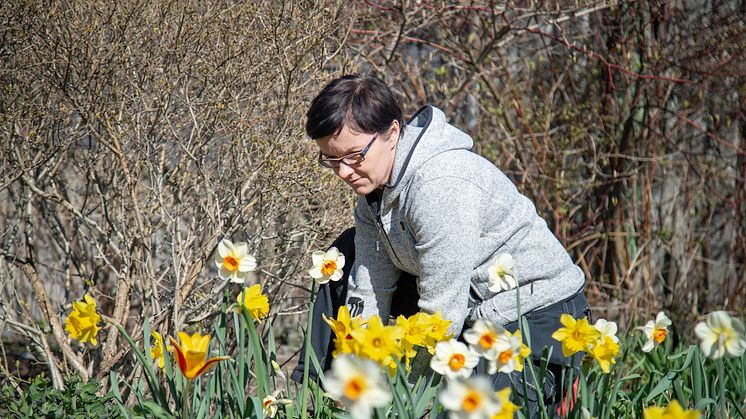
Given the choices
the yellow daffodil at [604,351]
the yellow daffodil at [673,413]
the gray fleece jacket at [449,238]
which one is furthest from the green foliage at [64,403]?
the yellow daffodil at [673,413]

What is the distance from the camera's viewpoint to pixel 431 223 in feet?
6.72

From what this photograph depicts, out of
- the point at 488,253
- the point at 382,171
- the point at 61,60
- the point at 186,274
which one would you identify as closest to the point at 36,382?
the point at 186,274

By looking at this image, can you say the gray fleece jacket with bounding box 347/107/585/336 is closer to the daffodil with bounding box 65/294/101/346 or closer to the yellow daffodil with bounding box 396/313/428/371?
the yellow daffodil with bounding box 396/313/428/371

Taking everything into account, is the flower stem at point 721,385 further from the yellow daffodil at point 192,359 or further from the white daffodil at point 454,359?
the yellow daffodil at point 192,359

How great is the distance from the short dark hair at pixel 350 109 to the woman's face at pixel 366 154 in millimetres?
20

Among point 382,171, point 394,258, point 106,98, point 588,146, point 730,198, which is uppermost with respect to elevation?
point 106,98

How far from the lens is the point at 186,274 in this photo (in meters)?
2.70

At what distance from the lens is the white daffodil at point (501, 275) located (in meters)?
1.84

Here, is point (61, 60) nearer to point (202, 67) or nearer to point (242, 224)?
point (202, 67)

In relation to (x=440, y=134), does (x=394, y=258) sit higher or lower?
lower

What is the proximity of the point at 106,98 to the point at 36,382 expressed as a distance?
94cm

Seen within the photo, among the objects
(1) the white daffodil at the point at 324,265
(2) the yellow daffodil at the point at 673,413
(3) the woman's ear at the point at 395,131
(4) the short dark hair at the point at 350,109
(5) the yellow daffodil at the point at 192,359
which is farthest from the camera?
(3) the woman's ear at the point at 395,131

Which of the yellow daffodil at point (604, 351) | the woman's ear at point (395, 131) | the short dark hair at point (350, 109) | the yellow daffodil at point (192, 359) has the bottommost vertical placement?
the yellow daffodil at point (604, 351)

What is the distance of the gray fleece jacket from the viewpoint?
2.06 metres
